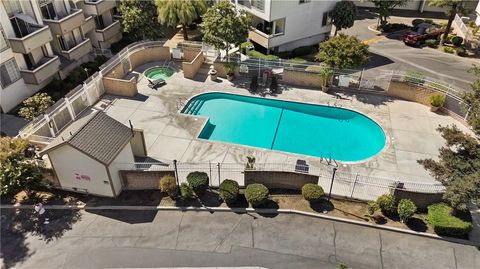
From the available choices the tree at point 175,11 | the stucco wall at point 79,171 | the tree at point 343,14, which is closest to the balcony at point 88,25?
the tree at point 175,11

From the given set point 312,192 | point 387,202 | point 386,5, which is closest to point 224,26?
point 312,192

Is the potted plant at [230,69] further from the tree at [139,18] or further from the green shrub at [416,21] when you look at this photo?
the green shrub at [416,21]

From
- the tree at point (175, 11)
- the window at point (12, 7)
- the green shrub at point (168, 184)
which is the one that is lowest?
the green shrub at point (168, 184)

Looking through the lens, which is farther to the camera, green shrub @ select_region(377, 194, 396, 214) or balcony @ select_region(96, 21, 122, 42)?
balcony @ select_region(96, 21, 122, 42)

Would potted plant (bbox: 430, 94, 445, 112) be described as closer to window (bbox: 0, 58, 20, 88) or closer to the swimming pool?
the swimming pool

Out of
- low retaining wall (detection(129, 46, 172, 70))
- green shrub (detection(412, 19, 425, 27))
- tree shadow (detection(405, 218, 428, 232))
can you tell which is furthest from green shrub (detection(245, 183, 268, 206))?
green shrub (detection(412, 19, 425, 27))

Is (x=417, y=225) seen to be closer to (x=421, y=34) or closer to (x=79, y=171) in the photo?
(x=79, y=171)
